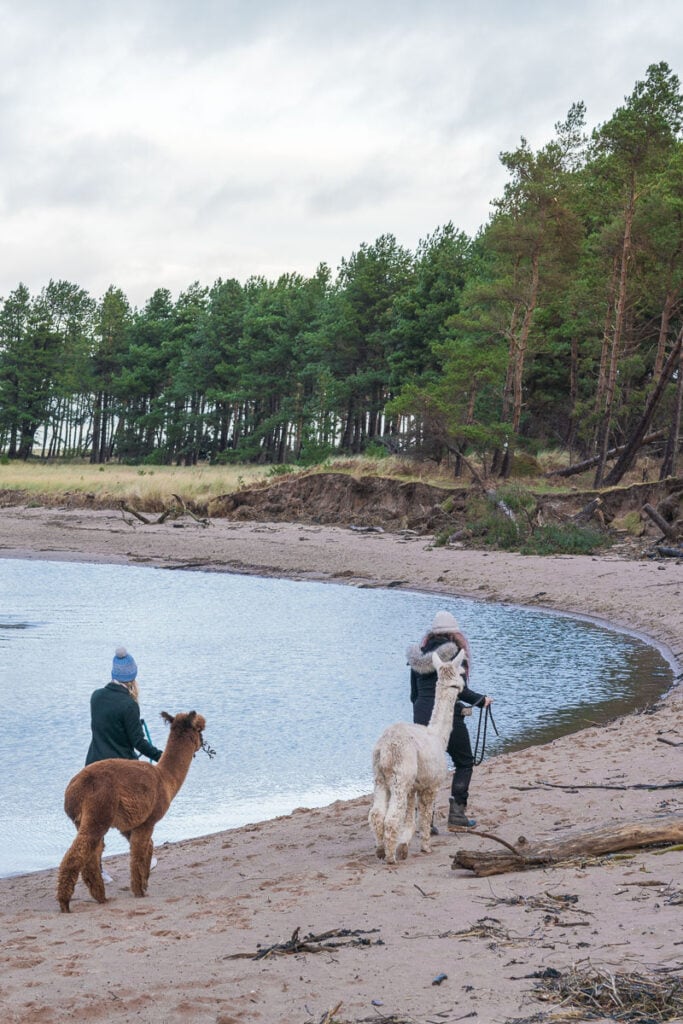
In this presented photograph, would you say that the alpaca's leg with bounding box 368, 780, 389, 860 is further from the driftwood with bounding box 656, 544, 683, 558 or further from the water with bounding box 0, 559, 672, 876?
the driftwood with bounding box 656, 544, 683, 558

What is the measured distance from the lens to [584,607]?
2320 centimetres

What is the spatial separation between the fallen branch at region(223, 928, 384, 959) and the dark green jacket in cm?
236

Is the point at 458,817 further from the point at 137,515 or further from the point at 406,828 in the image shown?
the point at 137,515

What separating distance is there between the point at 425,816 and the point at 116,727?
224 centimetres

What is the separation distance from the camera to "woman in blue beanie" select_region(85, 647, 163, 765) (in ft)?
23.8

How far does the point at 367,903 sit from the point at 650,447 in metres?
40.3

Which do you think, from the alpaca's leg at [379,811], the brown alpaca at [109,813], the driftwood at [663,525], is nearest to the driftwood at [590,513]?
the driftwood at [663,525]

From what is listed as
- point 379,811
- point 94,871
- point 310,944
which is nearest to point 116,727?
point 94,871

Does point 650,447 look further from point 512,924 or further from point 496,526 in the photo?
point 512,924

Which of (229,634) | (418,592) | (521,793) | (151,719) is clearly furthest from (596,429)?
(521,793)

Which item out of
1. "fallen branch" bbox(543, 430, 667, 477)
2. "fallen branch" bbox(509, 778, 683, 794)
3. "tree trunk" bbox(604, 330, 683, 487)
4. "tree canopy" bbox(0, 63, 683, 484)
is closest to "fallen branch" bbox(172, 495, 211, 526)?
"tree canopy" bbox(0, 63, 683, 484)

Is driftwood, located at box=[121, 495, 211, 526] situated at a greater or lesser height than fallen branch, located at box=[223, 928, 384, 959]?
greater

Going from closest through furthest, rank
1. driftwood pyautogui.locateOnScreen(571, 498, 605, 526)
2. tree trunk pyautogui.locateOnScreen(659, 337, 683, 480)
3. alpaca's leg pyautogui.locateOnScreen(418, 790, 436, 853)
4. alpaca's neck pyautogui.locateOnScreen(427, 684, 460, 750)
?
1. alpaca's leg pyautogui.locateOnScreen(418, 790, 436, 853)
2. alpaca's neck pyautogui.locateOnScreen(427, 684, 460, 750)
3. driftwood pyautogui.locateOnScreen(571, 498, 605, 526)
4. tree trunk pyautogui.locateOnScreen(659, 337, 683, 480)

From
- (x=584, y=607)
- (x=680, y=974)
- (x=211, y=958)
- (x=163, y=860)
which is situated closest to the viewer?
(x=680, y=974)
